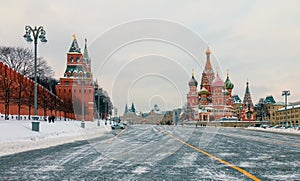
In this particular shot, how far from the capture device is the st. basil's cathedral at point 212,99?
13825 cm

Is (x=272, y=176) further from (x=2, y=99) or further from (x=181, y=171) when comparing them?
(x=2, y=99)

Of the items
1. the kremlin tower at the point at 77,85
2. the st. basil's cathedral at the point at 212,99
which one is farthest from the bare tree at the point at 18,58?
the st. basil's cathedral at the point at 212,99

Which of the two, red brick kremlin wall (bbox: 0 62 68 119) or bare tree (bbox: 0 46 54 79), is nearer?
red brick kremlin wall (bbox: 0 62 68 119)

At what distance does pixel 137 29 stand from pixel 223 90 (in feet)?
411

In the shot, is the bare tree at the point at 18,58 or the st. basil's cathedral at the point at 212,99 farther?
the st. basil's cathedral at the point at 212,99

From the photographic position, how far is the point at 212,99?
5625 inches

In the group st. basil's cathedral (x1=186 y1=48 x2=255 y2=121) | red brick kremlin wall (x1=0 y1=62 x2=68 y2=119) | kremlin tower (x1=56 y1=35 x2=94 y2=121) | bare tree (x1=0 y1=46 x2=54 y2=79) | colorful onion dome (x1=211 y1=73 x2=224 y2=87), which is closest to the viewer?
red brick kremlin wall (x1=0 y1=62 x2=68 y2=119)

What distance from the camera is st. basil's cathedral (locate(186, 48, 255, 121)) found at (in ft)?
454

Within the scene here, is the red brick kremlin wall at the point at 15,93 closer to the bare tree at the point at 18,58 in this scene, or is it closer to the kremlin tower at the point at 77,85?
the bare tree at the point at 18,58

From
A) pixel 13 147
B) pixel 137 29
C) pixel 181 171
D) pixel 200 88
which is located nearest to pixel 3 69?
pixel 137 29

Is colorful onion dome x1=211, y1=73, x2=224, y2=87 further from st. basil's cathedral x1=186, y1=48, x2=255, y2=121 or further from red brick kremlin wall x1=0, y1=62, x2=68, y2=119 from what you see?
red brick kremlin wall x1=0, y1=62, x2=68, y2=119

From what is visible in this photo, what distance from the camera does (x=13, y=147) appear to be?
16.1 m

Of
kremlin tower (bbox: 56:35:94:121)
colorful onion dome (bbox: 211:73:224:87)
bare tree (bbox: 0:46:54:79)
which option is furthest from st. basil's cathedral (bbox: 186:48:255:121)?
bare tree (bbox: 0:46:54:79)

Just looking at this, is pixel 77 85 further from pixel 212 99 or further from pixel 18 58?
pixel 212 99
